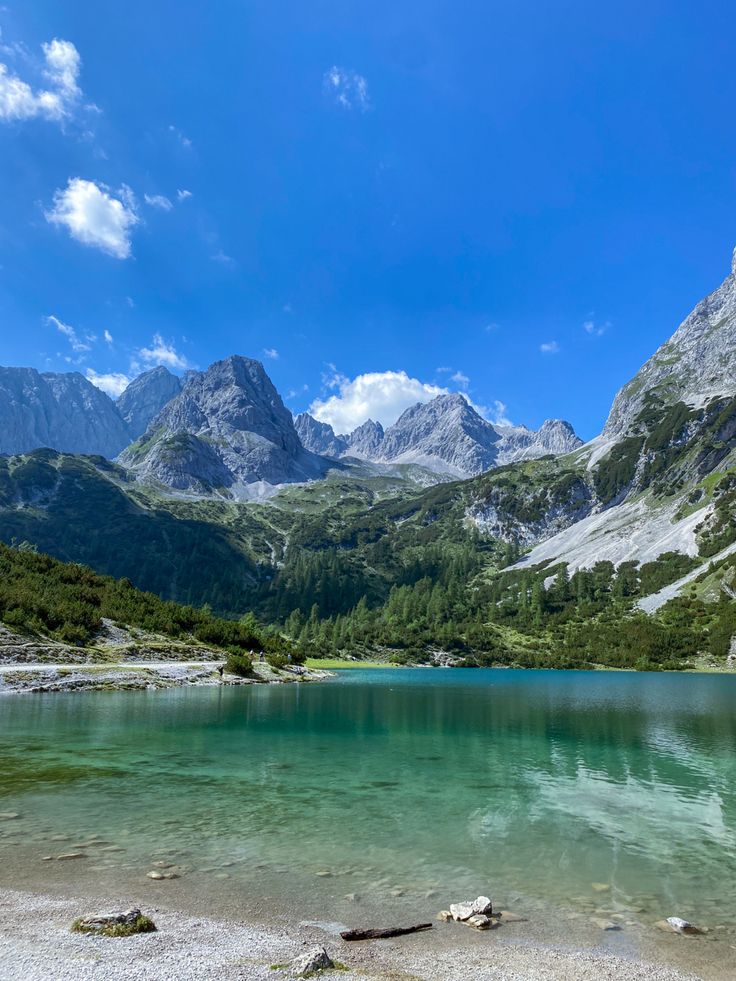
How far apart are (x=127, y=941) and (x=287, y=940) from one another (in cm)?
278

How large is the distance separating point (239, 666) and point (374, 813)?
6329cm

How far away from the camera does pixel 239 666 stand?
259 feet

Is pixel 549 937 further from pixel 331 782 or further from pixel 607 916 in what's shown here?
pixel 331 782

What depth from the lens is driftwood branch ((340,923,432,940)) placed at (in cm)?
1039

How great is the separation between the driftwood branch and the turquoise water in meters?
0.95

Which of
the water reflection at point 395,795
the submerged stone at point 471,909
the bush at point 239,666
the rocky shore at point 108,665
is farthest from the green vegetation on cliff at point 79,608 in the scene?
the submerged stone at point 471,909

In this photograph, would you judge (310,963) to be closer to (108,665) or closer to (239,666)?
(108,665)

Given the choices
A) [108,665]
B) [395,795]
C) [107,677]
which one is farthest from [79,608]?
[395,795]

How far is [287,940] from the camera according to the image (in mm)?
10141

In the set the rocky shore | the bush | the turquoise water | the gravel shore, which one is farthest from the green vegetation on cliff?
the gravel shore

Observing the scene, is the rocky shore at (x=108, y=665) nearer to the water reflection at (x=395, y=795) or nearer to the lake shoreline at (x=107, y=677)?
the lake shoreline at (x=107, y=677)

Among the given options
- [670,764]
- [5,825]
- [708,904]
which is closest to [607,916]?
[708,904]

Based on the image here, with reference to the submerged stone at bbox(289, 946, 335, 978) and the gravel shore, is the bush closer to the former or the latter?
the gravel shore

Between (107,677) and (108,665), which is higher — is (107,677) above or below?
below
